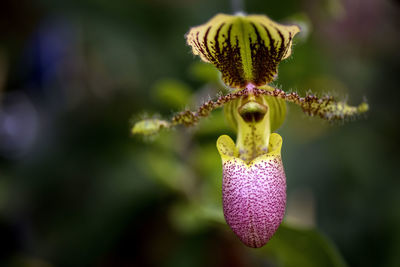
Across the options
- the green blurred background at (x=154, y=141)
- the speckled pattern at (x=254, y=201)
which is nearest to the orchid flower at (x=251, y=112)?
the speckled pattern at (x=254, y=201)

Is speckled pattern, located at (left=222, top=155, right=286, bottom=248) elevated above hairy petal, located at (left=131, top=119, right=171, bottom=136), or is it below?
below

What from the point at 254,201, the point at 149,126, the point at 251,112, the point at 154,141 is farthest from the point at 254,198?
the point at 154,141

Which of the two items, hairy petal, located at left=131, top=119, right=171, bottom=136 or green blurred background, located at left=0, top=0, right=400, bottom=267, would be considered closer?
hairy petal, located at left=131, top=119, right=171, bottom=136

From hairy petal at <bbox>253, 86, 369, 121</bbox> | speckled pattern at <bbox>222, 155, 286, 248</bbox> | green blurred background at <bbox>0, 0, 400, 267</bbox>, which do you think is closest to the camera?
speckled pattern at <bbox>222, 155, 286, 248</bbox>

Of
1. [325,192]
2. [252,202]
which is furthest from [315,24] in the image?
[252,202]

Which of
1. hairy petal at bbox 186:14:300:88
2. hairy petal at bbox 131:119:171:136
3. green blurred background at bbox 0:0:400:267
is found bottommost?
hairy petal at bbox 131:119:171:136

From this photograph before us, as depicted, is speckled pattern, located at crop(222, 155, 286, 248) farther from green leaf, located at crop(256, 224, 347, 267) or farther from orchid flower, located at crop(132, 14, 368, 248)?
green leaf, located at crop(256, 224, 347, 267)

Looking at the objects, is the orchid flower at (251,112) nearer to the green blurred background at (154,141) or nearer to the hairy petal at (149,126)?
the hairy petal at (149,126)

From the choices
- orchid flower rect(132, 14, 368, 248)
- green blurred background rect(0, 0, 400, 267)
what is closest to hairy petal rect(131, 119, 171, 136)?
orchid flower rect(132, 14, 368, 248)

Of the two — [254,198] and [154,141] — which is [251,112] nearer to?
[254,198]
